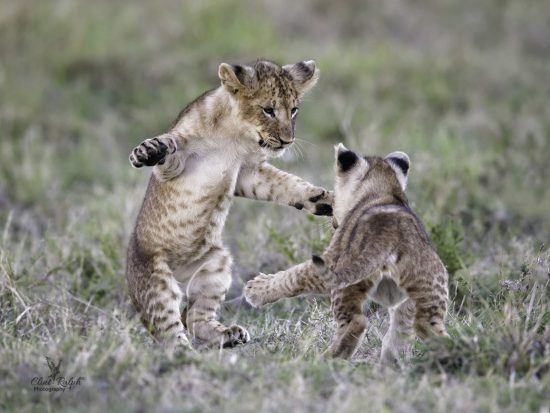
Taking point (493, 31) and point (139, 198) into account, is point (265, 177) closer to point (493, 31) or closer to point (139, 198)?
point (139, 198)

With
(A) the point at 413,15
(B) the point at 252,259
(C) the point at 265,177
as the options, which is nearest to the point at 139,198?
(B) the point at 252,259

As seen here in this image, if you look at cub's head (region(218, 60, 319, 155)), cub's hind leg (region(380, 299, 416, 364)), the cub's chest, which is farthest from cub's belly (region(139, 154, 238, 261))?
cub's hind leg (region(380, 299, 416, 364))

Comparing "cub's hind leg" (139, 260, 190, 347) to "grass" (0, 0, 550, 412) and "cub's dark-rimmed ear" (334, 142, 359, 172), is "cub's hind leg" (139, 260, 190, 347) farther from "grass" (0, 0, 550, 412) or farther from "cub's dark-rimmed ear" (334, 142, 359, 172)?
"cub's dark-rimmed ear" (334, 142, 359, 172)

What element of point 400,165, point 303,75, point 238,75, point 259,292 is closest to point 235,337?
point 259,292

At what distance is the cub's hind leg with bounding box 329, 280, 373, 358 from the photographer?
17.6 ft

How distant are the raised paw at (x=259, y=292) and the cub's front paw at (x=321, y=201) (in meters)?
0.67

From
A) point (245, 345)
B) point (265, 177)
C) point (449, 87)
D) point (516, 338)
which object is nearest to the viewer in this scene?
point (516, 338)

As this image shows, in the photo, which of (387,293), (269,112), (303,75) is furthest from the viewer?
(303,75)

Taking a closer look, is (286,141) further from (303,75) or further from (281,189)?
(303,75)

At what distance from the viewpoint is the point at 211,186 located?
6469mm

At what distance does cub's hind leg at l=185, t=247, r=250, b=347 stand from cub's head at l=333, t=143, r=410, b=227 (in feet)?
2.78

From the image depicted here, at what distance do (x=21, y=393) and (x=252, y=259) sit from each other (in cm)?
328

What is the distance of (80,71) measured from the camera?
1348 cm

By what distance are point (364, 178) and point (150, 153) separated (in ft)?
4.08
